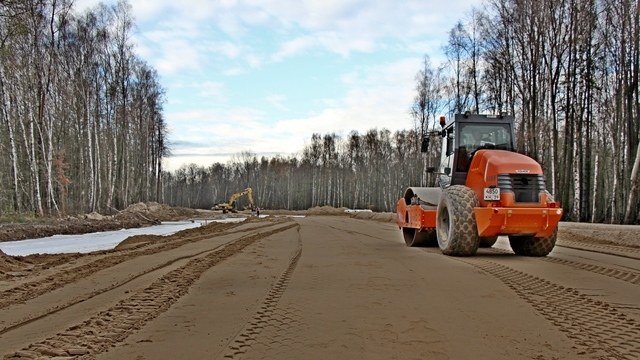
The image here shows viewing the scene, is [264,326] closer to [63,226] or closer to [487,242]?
[487,242]

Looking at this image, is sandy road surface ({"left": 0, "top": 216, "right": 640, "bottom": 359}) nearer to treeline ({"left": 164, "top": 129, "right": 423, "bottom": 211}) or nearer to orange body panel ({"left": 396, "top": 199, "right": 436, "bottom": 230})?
orange body panel ({"left": 396, "top": 199, "right": 436, "bottom": 230})

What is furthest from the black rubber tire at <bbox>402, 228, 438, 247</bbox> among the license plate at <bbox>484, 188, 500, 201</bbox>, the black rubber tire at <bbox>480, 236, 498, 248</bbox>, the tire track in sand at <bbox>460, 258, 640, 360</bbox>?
the tire track in sand at <bbox>460, 258, 640, 360</bbox>

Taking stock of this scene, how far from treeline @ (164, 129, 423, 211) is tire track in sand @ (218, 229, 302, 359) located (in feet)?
160

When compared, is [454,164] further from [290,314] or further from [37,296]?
[37,296]

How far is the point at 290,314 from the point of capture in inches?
198

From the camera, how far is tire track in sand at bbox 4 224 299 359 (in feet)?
12.9

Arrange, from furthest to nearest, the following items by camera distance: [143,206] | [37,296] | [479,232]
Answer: [143,206]
[479,232]
[37,296]

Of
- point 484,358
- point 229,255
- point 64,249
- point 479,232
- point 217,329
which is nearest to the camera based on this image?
point 484,358

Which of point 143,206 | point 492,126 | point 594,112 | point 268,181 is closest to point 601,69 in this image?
point 594,112

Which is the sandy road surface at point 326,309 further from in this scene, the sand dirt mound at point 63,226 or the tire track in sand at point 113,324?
the sand dirt mound at point 63,226

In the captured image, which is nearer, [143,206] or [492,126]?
[492,126]

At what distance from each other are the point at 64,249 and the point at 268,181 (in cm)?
7897

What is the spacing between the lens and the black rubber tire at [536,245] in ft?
31.7

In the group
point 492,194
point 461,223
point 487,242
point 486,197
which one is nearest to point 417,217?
point 487,242
